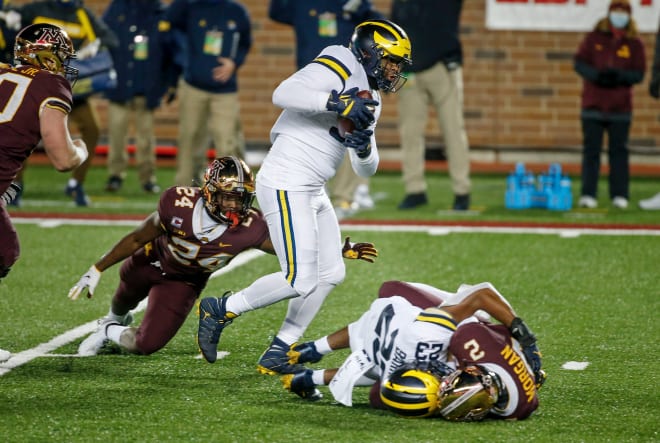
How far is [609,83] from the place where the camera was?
36.4 ft

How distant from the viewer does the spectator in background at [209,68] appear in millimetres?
10883

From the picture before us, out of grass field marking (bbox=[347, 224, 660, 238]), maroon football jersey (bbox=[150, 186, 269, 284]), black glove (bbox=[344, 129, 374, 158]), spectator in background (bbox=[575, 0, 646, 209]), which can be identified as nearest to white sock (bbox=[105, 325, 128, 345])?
maroon football jersey (bbox=[150, 186, 269, 284])

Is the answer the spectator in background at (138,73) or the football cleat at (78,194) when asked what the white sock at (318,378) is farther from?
the spectator in background at (138,73)

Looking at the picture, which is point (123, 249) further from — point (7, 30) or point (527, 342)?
point (7, 30)

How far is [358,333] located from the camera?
16.9 ft

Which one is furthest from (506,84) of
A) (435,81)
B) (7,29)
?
(7,29)

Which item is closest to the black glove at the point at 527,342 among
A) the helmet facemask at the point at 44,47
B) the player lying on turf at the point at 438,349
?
the player lying on turf at the point at 438,349

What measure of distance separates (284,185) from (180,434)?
133 cm

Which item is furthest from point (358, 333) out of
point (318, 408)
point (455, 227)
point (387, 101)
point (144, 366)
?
point (387, 101)

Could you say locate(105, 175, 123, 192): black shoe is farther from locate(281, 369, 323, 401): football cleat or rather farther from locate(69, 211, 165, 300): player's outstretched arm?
locate(281, 369, 323, 401): football cleat

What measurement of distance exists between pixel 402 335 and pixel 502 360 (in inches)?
16.6

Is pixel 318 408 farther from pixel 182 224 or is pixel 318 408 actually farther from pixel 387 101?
pixel 387 101

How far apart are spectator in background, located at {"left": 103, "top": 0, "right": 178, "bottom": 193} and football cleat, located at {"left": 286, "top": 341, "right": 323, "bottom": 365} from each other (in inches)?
269

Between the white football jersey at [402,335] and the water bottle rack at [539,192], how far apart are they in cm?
641
